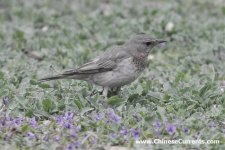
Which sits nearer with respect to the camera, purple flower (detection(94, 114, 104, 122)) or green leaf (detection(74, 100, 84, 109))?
purple flower (detection(94, 114, 104, 122))

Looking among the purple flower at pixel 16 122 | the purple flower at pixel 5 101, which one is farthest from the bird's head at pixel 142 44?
the purple flower at pixel 16 122

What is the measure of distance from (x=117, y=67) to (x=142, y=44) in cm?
58

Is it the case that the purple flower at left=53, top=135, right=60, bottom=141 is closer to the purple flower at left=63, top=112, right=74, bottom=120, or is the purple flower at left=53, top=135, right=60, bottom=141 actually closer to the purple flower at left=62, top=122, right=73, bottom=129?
the purple flower at left=62, top=122, right=73, bottom=129

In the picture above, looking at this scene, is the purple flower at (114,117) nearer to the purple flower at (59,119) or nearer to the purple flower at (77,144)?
the purple flower at (59,119)

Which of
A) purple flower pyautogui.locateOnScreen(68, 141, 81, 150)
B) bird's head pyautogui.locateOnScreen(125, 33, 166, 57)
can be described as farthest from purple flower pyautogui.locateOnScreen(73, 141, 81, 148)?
bird's head pyautogui.locateOnScreen(125, 33, 166, 57)

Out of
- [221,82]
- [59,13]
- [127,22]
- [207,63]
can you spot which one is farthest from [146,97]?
[59,13]

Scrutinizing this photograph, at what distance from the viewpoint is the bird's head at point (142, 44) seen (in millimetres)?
9562

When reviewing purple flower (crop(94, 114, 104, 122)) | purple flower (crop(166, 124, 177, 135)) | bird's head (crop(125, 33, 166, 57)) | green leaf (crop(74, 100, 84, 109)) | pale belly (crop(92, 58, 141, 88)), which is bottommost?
purple flower (crop(166, 124, 177, 135))

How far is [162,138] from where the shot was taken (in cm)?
732

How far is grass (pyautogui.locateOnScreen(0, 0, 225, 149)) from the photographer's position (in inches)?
291

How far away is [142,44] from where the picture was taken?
966 cm

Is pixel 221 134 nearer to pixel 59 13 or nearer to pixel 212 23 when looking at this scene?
pixel 212 23

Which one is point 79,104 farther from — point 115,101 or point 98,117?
point 98,117

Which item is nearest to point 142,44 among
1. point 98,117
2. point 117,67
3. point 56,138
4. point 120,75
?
point 117,67
